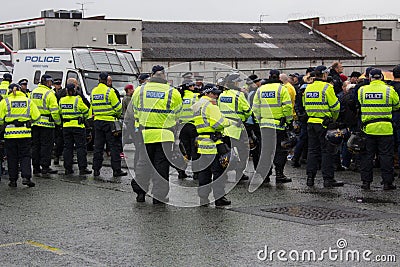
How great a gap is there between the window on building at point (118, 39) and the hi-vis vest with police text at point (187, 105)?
24.9 m

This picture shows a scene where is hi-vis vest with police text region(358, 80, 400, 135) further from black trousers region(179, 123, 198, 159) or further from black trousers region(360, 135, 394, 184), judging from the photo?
black trousers region(179, 123, 198, 159)

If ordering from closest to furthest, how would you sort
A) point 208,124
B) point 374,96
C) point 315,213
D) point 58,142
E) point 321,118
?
1. point 315,213
2. point 208,124
3. point 374,96
4. point 321,118
5. point 58,142

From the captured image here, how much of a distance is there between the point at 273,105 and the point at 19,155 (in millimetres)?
4596

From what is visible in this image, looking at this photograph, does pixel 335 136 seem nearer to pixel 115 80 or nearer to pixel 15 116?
pixel 15 116

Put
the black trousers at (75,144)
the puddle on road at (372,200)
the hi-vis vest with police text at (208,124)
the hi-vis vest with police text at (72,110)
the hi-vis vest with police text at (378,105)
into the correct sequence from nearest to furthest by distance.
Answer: the hi-vis vest with police text at (208,124)
the puddle on road at (372,200)
the hi-vis vest with police text at (378,105)
the hi-vis vest with police text at (72,110)
the black trousers at (75,144)

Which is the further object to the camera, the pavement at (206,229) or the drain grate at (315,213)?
the drain grate at (315,213)

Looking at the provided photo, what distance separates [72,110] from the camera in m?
14.6

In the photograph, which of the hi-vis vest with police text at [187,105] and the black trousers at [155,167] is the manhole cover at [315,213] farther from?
the hi-vis vest with police text at [187,105]

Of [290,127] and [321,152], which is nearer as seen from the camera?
[321,152]

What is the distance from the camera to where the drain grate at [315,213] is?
9.56 m

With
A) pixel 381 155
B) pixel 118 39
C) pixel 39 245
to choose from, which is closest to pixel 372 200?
pixel 381 155

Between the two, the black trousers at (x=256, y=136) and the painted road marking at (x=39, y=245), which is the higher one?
the black trousers at (x=256, y=136)

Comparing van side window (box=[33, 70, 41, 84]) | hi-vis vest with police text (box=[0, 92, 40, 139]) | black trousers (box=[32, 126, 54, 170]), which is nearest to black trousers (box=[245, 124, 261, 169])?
hi-vis vest with police text (box=[0, 92, 40, 139])

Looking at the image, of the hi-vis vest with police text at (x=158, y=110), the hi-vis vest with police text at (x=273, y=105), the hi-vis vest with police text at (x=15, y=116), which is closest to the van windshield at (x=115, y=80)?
the hi-vis vest with police text at (x=15, y=116)
